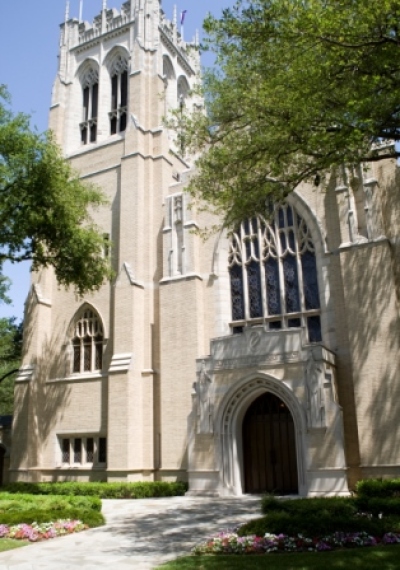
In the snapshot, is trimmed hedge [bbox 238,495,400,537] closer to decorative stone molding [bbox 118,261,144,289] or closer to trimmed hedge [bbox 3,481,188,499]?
trimmed hedge [bbox 3,481,188,499]

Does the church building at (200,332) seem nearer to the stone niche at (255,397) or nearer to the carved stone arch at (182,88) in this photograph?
the stone niche at (255,397)

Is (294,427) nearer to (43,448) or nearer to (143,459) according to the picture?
(143,459)

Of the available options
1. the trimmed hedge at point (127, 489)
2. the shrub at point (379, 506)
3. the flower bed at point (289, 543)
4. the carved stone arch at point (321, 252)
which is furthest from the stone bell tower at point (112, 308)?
the flower bed at point (289, 543)

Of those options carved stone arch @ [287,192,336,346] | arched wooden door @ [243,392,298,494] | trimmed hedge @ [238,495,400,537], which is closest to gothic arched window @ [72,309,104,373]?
arched wooden door @ [243,392,298,494]

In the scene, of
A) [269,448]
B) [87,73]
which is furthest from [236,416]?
[87,73]

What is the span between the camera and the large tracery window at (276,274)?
781 inches

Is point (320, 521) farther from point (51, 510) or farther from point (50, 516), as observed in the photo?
point (51, 510)

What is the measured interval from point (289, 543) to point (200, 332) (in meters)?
12.7

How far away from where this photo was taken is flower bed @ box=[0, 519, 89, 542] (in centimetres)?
1020

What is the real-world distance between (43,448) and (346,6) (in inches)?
817

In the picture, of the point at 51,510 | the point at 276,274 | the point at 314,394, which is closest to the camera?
the point at 51,510

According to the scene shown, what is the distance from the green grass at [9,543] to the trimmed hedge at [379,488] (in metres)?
8.61

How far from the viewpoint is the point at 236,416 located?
60.5ft

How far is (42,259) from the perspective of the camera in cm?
1872
